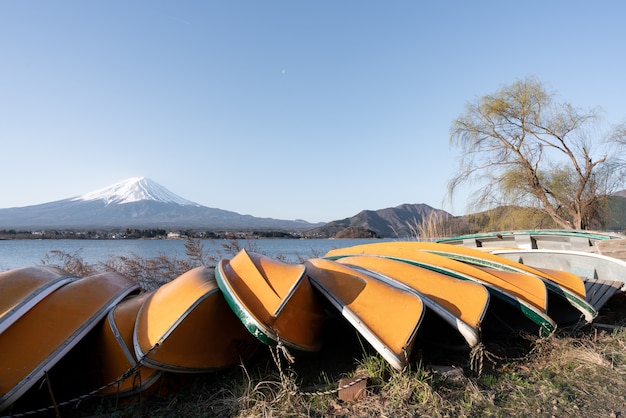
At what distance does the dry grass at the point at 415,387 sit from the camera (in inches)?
93.6

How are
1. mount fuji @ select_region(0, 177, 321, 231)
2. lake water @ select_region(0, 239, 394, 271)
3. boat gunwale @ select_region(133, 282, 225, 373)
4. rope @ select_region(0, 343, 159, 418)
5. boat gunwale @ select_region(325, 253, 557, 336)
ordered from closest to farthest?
rope @ select_region(0, 343, 159, 418), boat gunwale @ select_region(133, 282, 225, 373), boat gunwale @ select_region(325, 253, 557, 336), lake water @ select_region(0, 239, 394, 271), mount fuji @ select_region(0, 177, 321, 231)

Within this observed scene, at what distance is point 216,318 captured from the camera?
2965mm

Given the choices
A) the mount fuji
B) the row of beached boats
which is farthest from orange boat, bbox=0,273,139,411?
the mount fuji

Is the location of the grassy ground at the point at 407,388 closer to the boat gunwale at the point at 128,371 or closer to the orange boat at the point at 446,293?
the boat gunwale at the point at 128,371

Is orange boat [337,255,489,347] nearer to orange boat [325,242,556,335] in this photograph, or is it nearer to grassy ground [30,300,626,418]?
orange boat [325,242,556,335]

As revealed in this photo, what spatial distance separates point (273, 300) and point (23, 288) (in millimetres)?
2006

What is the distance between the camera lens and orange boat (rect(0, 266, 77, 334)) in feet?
8.93

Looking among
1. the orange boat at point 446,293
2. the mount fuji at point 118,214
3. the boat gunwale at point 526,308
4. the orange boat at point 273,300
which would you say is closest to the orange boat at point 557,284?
the boat gunwale at point 526,308

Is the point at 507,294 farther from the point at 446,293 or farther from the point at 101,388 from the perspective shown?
the point at 101,388

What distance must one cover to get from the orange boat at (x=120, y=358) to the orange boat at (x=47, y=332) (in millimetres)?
140

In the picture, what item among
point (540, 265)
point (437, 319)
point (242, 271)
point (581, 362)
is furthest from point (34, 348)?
point (540, 265)

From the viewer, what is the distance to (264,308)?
2.75 m

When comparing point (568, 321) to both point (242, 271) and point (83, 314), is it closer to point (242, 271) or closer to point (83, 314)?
point (242, 271)

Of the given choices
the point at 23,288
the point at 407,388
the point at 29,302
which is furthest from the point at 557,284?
the point at 23,288
